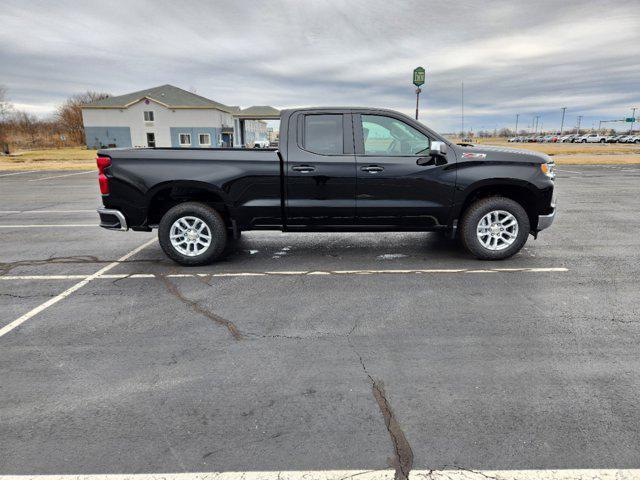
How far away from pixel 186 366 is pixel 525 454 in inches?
93.8

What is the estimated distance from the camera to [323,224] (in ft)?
20.4

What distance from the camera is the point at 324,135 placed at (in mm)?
6102

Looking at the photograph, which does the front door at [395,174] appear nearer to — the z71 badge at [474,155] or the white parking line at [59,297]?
the z71 badge at [474,155]

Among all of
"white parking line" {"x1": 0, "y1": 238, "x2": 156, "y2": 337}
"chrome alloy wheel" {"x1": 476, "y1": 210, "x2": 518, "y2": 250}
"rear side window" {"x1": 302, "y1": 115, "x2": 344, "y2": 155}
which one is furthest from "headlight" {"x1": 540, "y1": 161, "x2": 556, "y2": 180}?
"white parking line" {"x1": 0, "y1": 238, "x2": 156, "y2": 337}

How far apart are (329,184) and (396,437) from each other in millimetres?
3912

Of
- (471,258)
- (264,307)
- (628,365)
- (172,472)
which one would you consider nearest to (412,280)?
(471,258)

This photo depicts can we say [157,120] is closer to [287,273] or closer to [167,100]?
[167,100]

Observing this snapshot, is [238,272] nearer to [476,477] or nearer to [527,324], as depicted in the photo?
[527,324]

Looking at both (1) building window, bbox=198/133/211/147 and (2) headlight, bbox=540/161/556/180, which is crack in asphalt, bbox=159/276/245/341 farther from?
(1) building window, bbox=198/133/211/147

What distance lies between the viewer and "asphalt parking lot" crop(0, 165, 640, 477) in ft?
8.24

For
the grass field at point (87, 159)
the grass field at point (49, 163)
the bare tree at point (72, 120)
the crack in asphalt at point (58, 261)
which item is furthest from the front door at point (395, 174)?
the bare tree at point (72, 120)

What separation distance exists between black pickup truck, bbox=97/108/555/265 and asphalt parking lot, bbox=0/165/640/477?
54 cm

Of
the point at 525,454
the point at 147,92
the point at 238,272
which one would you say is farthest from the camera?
the point at 147,92

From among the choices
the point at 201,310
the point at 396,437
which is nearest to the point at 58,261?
the point at 201,310
